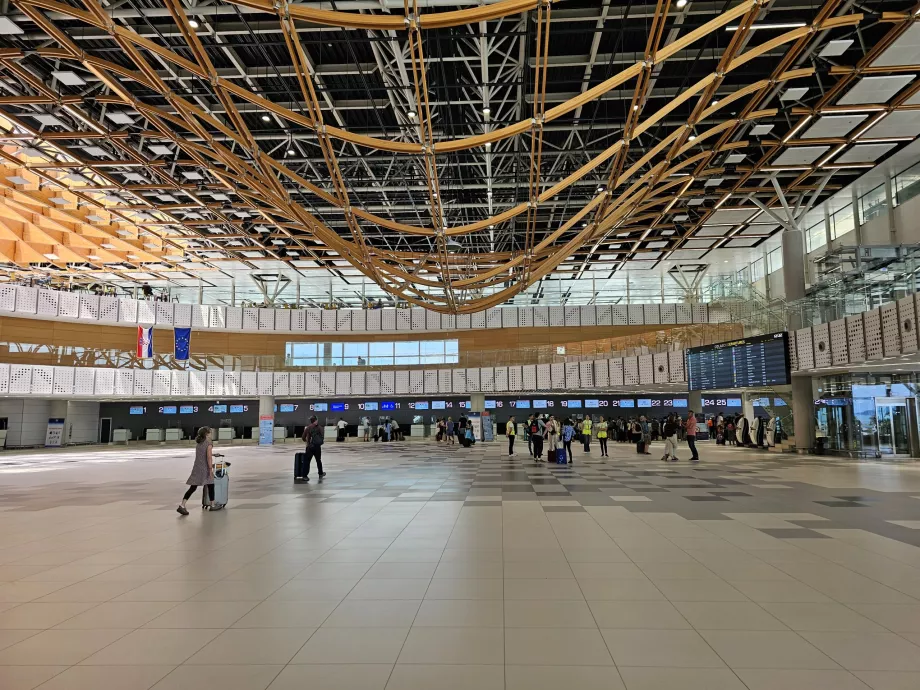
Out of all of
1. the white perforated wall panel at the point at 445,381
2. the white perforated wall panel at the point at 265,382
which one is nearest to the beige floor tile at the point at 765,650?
the white perforated wall panel at the point at 445,381

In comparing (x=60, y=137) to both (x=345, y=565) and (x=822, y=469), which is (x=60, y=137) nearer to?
(x=345, y=565)

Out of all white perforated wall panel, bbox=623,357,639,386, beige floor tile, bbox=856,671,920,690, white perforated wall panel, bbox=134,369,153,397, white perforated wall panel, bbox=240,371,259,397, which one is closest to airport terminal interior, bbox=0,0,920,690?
beige floor tile, bbox=856,671,920,690

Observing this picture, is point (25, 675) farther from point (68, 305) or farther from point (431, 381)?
point (68, 305)

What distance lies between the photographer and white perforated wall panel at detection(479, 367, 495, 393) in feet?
134

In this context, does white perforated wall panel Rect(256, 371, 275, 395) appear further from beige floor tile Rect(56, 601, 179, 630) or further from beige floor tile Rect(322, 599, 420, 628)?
beige floor tile Rect(322, 599, 420, 628)

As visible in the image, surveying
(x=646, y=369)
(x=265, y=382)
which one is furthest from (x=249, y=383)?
(x=646, y=369)

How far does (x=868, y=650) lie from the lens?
439 cm

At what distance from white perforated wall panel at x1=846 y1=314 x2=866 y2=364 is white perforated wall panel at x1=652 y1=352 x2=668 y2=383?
11196mm

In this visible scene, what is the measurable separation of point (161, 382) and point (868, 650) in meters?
→ 41.0

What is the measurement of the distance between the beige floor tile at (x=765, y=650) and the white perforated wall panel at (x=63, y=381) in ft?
128

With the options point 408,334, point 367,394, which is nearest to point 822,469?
point 367,394

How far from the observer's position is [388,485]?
1570cm

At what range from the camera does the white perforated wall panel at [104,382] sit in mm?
36375

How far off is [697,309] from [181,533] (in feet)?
133
